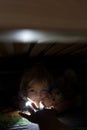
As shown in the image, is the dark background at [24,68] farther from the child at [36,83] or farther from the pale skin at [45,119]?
the pale skin at [45,119]

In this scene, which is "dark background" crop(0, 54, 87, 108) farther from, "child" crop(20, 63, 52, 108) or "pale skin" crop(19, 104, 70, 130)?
"pale skin" crop(19, 104, 70, 130)

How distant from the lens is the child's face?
1165mm

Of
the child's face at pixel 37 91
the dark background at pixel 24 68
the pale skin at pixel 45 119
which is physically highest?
the dark background at pixel 24 68

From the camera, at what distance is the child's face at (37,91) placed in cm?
117

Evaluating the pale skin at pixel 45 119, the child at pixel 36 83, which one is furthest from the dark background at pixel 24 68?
the pale skin at pixel 45 119

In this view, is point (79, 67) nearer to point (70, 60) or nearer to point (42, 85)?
point (70, 60)

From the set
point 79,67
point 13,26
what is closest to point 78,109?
point 79,67

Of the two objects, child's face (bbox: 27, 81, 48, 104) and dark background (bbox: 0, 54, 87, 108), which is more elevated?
dark background (bbox: 0, 54, 87, 108)

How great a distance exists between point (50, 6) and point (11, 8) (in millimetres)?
117

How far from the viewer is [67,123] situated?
1.20m

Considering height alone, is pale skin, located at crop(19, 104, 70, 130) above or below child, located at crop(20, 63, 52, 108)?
below

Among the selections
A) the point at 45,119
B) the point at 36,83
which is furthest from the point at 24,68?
the point at 45,119

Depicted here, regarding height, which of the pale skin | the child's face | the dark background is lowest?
the pale skin

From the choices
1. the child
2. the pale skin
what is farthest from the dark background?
the pale skin
